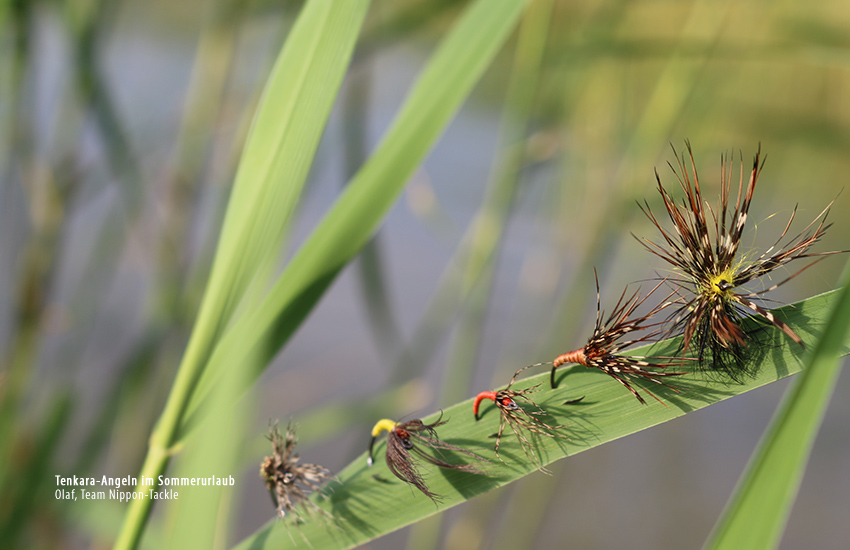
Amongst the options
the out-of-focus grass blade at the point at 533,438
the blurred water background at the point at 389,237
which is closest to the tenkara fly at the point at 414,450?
the out-of-focus grass blade at the point at 533,438

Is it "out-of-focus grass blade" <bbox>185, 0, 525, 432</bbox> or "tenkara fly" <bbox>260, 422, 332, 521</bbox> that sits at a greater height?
"out-of-focus grass blade" <bbox>185, 0, 525, 432</bbox>

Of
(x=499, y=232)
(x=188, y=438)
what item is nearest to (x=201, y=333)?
(x=188, y=438)

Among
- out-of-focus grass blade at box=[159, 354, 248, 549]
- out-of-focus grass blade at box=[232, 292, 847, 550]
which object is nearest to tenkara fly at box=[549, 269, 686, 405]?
out-of-focus grass blade at box=[232, 292, 847, 550]

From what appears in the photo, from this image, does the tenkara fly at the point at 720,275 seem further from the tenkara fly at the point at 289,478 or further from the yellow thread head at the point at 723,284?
the tenkara fly at the point at 289,478

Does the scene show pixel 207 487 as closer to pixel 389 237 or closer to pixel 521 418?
pixel 521 418

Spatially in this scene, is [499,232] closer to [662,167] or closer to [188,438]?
[188,438]

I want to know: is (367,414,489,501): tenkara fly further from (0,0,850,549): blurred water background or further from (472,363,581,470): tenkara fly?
(0,0,850,549): blurred water background
